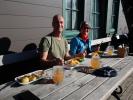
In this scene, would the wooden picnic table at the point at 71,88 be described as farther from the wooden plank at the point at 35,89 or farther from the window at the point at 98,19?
the window at the point at 98,19

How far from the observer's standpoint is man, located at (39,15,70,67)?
3.00m

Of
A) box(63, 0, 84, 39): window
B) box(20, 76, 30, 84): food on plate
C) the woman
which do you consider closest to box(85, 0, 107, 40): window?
box(63, 0, 84, 39): window

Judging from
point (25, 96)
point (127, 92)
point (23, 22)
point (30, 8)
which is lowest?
point (127, 92)

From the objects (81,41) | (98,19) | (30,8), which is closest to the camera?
(30,8)

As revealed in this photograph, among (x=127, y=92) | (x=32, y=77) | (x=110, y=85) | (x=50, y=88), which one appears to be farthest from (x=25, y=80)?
(x=127, y=92)

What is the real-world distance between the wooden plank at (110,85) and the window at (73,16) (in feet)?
6.58

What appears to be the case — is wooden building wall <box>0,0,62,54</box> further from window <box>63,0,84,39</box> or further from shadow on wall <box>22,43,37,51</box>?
window <box>63,0,84,39</box>

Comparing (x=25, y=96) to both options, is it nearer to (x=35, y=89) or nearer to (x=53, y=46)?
(x=35, y=89)

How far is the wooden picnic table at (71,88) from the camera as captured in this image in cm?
173

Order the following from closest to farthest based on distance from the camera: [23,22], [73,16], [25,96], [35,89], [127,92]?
[25,96], [35,89], [23,22], [127,92], [73,16]

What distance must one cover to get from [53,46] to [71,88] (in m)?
1.31

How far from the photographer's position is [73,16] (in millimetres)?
5004

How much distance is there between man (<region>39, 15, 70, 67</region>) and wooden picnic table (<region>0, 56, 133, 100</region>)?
642mm

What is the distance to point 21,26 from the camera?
11.1 feet
